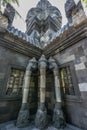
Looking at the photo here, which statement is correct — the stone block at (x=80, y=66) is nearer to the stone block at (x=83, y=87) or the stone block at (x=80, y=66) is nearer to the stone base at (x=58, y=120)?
the stone block at (x=83, y=87)

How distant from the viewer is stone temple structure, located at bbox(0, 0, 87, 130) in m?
4.30

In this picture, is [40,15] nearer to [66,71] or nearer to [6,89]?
[66,71]

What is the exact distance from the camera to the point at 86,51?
4484 mm

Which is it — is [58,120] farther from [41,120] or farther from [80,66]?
[80,66]

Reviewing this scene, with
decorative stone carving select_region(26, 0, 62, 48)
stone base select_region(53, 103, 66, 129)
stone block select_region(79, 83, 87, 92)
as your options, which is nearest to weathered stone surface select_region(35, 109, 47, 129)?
stone base select_region(53, 103, 66, 129)

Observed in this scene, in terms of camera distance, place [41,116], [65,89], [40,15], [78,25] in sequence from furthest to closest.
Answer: [40,15] → [65,89] → [78,25] → [41,116]

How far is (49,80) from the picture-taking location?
20.4 ft

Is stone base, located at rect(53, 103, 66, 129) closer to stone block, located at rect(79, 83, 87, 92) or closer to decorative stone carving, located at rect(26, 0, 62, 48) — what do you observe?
stone block, located at rect(79, 83, 87, 92)

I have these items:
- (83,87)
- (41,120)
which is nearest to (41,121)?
(41,120)

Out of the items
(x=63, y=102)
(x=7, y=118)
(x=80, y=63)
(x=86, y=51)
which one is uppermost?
(x=86, y=51)

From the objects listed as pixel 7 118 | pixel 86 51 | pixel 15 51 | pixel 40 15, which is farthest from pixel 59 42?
pixel 40 15

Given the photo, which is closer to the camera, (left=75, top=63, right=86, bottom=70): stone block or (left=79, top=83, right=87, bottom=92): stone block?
(left=79, top=83, right=87, bottom=92): stone block

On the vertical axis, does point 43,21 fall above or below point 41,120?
above

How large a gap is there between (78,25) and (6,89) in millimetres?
5457
